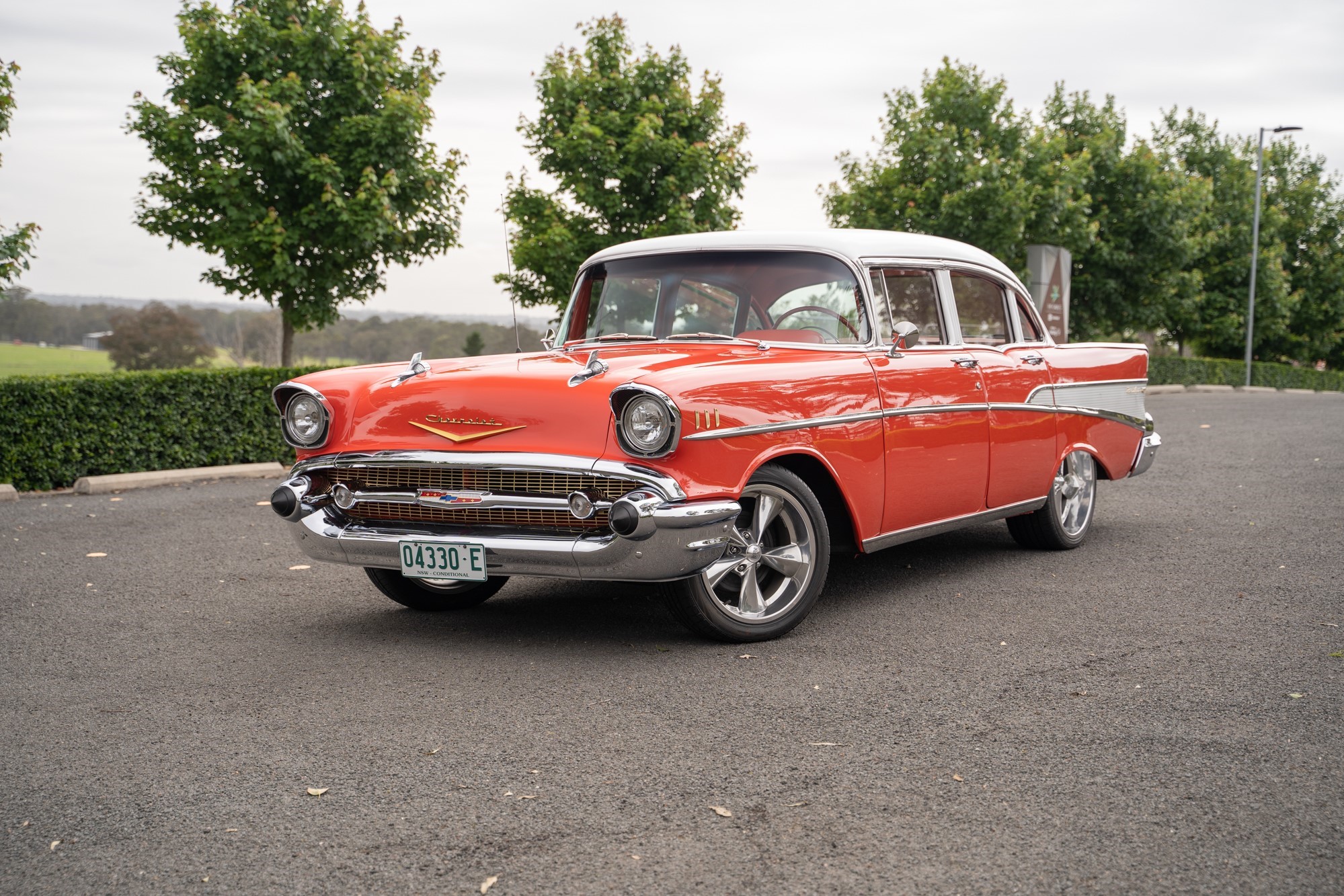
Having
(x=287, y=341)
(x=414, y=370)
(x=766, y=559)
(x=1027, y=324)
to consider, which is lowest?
(x=766, y=559)

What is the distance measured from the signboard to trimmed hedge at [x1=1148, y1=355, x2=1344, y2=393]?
6661 millimetres

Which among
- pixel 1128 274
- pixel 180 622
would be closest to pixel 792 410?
pixel 180 622

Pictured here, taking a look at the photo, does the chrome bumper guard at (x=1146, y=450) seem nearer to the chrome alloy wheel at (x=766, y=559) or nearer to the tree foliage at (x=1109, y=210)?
the chrome alloy wheel at (x=766, y=559)

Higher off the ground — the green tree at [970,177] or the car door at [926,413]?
the green tree at [970,177]

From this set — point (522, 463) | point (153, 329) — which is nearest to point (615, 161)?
point (522, 463)

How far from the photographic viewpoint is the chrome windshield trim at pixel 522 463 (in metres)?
4.51

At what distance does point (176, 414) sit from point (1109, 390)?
29.0ft

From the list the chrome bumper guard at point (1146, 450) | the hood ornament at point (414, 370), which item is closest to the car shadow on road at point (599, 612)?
the hood ornament at point (414, 370)

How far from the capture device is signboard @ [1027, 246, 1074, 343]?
24.4 meters

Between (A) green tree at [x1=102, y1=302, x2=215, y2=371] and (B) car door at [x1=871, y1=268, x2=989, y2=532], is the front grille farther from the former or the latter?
(A) green tree at [x1=102, y1=302, x2=215, y2=371]

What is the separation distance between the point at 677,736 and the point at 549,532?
1.13m

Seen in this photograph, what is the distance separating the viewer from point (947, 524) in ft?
19.8

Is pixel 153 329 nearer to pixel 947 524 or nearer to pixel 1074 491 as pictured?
pixel 1074 491

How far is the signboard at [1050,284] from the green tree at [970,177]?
1838 millimetres
